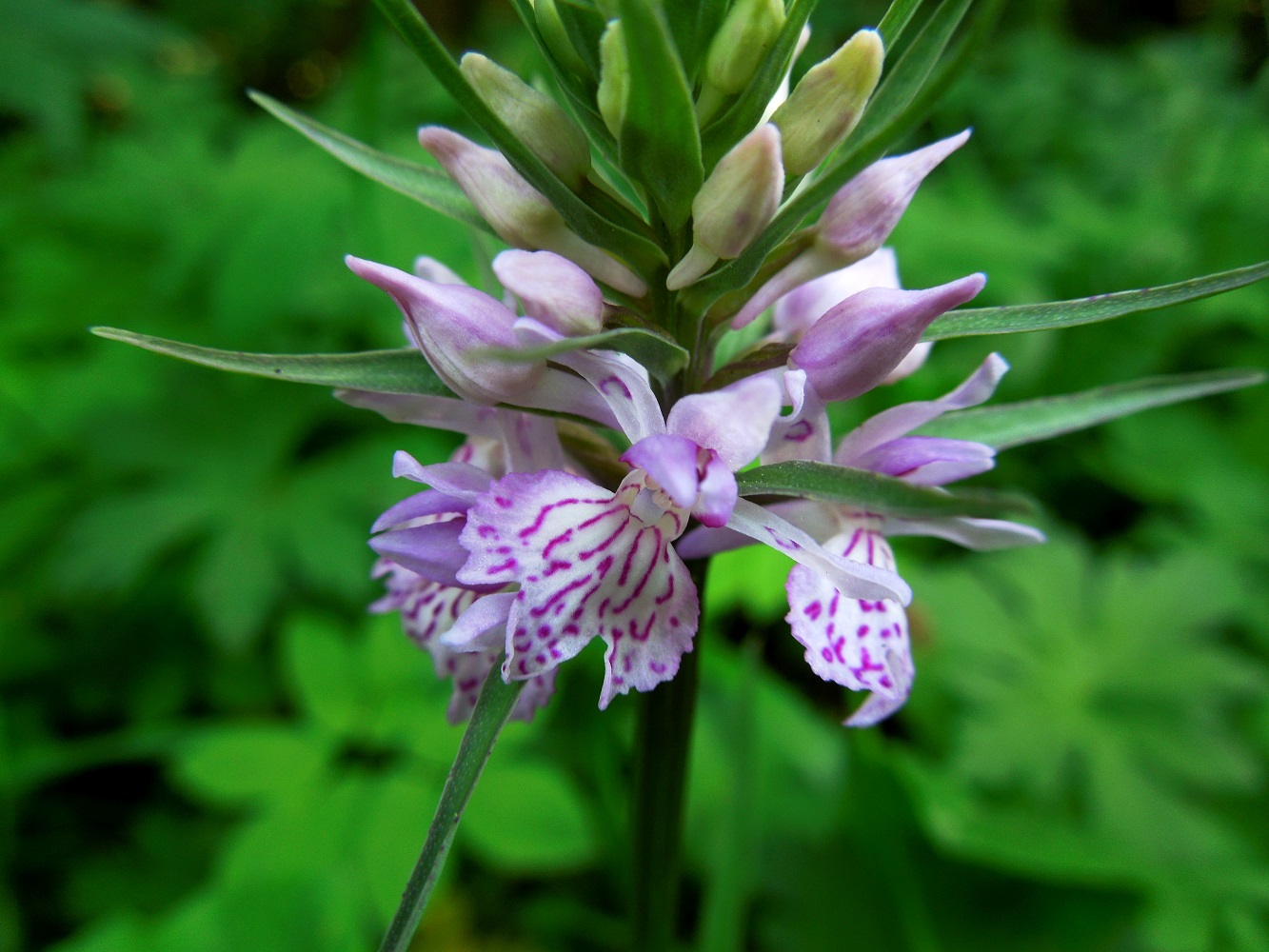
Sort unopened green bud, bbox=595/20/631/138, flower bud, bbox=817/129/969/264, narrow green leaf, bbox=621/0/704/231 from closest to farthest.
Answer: narrow green leaf, bbox=621/0/704/231 < unopened green bud, bbox=595/20/631/138 < flower bud, bbox=817/129/969/264

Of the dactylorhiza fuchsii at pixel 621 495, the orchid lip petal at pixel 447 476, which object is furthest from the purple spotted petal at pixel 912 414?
the orchid lip petal at pixel 447 476

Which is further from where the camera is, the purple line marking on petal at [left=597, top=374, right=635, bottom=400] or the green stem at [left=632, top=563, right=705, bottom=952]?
the green stem at [left=632, top=563, right=705, bottom=952]

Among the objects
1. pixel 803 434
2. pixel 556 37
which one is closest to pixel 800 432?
pixel 803 434

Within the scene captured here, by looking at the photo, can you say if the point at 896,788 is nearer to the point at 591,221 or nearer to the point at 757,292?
the point at 757,292

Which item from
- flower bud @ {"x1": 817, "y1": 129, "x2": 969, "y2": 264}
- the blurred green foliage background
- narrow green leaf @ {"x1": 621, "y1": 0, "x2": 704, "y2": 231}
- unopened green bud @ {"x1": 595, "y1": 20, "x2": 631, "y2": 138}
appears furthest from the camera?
the blurred green foliage background

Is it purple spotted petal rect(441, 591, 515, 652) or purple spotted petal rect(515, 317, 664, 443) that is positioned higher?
purple spotted petal rect(515, 317, 664, 443)

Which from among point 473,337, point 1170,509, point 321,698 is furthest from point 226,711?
point 1170,509

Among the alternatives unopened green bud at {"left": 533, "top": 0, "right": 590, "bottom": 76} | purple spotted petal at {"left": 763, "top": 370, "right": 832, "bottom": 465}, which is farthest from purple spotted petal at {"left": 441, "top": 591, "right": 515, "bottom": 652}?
unopened green bud at {"left": 533, "top": 0, "right": 590, "bottom": 76}

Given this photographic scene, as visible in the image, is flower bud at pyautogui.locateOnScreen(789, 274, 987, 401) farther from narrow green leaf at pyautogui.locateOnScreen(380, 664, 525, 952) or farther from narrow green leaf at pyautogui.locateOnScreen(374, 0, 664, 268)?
narrow green leaf at pyautogui.locateOnScreen(380, 664, 525, 952)

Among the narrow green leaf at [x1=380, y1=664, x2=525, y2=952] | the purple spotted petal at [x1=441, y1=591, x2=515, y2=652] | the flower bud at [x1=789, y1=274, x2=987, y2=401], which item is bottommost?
the narrow green leaf at [x1=380, y1=664, x2=525, y2=952]
